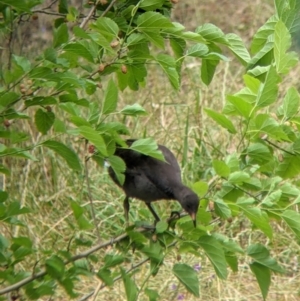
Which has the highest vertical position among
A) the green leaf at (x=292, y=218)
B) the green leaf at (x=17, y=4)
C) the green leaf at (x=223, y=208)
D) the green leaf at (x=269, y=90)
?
the green leaf at (x=17, y=4)

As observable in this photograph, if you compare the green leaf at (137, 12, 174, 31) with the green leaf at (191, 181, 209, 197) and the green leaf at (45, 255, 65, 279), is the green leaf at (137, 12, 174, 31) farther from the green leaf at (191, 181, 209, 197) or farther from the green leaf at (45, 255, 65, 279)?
the green leaf at (45, 255, 65, 279)

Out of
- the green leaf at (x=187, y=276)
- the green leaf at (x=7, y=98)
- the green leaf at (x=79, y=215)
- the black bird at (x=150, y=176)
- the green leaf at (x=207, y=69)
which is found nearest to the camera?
the green leaf at (x=7, y=98)

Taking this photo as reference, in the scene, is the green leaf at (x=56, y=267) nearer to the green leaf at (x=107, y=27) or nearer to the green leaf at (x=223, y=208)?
the green leaf at (x=223, y=208)

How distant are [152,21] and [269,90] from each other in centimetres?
46

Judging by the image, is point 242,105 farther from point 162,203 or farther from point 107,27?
point 162,203

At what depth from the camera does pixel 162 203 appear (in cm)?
647

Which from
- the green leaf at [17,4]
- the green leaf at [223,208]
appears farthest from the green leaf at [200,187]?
the green leaf at [17,4]

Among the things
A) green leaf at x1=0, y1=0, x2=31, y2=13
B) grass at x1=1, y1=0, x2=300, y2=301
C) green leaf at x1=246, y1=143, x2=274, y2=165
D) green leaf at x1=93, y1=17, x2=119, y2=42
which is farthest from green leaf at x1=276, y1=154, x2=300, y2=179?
grass at x1=1, y1=0, x2=300, y2=301

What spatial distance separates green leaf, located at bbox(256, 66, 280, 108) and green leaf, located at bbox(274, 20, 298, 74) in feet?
0.29

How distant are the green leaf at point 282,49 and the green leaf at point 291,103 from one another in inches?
3.4

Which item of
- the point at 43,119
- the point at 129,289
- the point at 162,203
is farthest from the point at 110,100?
the point at 162,203

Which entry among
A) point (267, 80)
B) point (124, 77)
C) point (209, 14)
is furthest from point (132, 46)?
point (209, 14)

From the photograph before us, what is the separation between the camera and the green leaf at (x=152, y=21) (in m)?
2.73

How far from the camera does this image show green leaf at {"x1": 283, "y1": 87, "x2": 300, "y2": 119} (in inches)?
117
